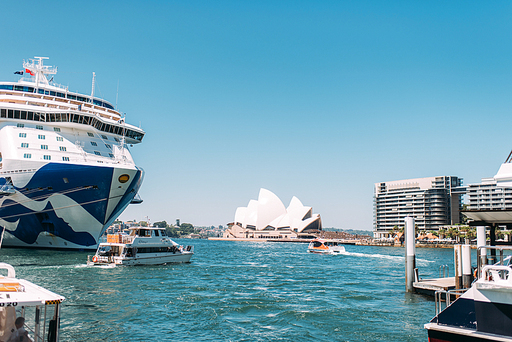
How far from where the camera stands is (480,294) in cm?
876

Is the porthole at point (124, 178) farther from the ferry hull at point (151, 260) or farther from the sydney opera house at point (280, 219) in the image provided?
the sydney opera house at point (280, 219)

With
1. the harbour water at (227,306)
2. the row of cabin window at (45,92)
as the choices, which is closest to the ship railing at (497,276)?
the harbour water at (227,306)

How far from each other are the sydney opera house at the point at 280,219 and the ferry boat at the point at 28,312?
5596 inches

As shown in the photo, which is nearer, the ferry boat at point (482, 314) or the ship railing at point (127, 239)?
the ferry boat at point (482, 314)

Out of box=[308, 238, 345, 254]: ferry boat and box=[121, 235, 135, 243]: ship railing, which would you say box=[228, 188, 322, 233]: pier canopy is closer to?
box=[308, 238, 345, 254]: ferry boat

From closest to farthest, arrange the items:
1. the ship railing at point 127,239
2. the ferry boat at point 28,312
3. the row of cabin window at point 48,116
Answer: the ferry boat at point 28,312 → the ship railing at point 127,239 → the row of cabin window at point 48,116

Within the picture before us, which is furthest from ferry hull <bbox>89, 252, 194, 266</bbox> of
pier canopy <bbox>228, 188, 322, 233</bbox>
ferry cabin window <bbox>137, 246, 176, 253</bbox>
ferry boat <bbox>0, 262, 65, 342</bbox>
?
pier canopy <bbox>228, 188, 322, 233</bbox>

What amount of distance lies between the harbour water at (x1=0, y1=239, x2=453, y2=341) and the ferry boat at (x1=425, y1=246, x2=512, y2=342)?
4314 millimetres

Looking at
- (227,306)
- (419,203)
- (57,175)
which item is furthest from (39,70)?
(419,203)

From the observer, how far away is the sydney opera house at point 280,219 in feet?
504

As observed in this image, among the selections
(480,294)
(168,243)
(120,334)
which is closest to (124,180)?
(168,243)

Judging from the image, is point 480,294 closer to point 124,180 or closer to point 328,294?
point 328,294

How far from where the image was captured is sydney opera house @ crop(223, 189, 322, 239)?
15375 cm

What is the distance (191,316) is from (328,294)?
871 cm
